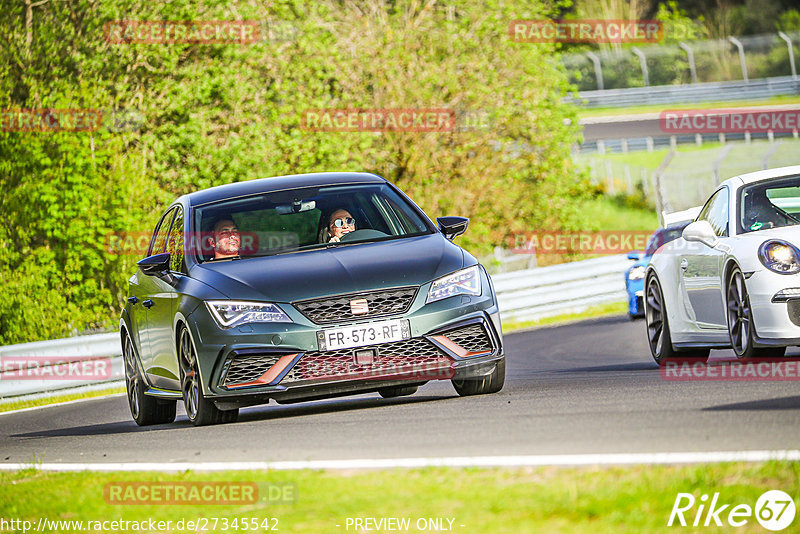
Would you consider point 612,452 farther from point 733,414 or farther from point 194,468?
point 194,468

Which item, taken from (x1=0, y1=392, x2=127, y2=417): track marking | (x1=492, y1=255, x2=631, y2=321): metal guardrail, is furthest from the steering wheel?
(x1=492, y1=255, x2=631, y2=321): metal guardrail

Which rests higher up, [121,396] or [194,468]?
[194,468]

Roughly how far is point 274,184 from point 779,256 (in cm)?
361

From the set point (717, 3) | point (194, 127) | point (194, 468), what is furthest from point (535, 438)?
point (717, 3)

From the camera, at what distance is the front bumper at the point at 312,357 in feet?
27.3

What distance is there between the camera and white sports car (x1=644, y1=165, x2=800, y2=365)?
9.15m

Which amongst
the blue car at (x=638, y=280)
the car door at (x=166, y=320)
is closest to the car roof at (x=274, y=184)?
the car door at (x=166, y=320)

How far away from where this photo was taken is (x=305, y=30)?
2778 cm

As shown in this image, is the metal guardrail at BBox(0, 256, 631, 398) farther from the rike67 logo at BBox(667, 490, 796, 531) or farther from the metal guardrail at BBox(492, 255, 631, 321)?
the rike67 logo at BBox(667, 490, 796, 531)

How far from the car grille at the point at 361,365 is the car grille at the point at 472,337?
0.23 metres

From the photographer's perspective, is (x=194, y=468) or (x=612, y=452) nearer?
(x=612, y=452)

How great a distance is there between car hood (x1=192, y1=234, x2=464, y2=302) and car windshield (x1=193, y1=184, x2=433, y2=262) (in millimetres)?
293

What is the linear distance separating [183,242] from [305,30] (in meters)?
18.8

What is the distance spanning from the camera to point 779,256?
9227 mm
